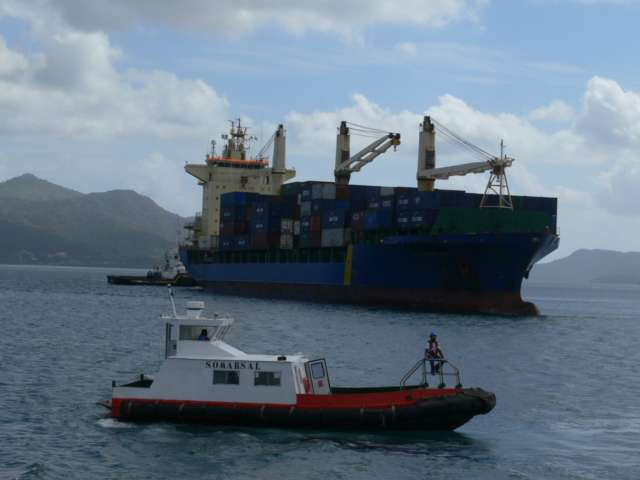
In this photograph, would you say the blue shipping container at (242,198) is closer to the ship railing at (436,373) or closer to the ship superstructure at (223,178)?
the ship superstructure at (223,178)

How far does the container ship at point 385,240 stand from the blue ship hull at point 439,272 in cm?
9

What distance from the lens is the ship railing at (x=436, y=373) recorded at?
28831 mm

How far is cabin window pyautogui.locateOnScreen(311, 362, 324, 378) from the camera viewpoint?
95.9 ft

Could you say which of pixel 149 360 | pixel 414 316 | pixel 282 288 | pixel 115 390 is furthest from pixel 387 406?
pixel 282 288

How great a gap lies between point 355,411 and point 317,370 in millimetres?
2116

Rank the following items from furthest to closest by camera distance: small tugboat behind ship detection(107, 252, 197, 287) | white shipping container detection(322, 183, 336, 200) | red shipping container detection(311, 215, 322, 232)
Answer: small tugboat behind ship detection(107, 252, 197, 287)
white shipping container detection(322, 183, 336, 200)
red shipping container detection(311, 215, 322, 232)

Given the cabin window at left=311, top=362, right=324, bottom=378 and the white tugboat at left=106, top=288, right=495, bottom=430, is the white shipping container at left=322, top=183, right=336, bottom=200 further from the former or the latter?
the white tugboat at left=106, top=288, right=495, bottom=430

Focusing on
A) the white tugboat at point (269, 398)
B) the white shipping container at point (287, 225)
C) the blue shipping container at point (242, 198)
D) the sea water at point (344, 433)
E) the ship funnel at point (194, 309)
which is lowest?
the sea water at point (344, 433)

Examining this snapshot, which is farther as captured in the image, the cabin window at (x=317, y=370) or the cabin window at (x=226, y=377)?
the cabin window at (x=317, y=370)

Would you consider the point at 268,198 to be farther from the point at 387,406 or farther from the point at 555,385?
the point at 387,406

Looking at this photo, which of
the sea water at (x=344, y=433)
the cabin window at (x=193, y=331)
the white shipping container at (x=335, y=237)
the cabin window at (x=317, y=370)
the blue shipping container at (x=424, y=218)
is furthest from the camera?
the white shipping container at (x=335, y=237)

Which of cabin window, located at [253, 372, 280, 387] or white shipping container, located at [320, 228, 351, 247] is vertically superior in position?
white shipping container, located at [320, 228, 351, 247]

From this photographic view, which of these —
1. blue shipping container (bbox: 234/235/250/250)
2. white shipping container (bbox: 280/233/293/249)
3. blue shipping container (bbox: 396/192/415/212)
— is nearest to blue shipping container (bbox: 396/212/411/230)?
blue shipping container (bbox: 396/192/415/212)

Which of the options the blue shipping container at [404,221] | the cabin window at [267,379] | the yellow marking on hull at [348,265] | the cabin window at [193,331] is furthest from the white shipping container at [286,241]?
the cabin window at [267,379]
